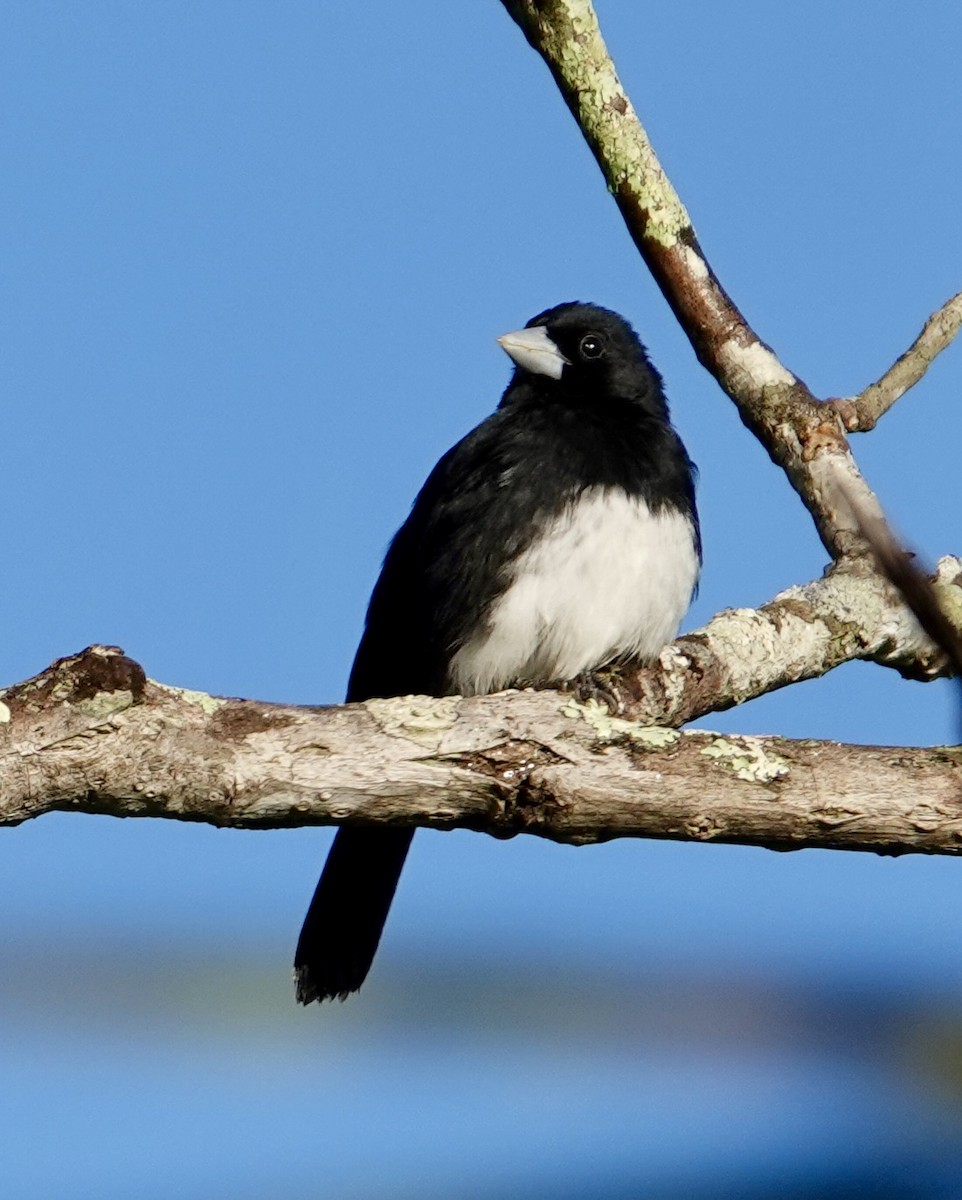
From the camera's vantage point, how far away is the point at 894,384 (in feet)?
13.9

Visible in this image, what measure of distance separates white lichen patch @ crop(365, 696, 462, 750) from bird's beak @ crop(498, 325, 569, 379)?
8.98 ft

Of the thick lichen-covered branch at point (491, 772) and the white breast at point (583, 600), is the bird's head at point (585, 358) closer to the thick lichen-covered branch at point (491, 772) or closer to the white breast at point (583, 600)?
the white breast at point (583, 600)

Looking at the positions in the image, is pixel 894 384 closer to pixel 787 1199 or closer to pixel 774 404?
pixel 774 404

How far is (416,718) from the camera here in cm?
261

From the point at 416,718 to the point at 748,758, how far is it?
604 millimetres

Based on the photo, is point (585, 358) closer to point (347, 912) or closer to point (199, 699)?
point (347, 912)

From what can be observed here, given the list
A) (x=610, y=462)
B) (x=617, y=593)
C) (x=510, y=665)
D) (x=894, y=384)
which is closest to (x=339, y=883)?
(x=510, y=665)

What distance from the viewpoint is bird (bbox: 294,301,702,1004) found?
4383 millimetres

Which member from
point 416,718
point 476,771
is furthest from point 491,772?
point 416,718

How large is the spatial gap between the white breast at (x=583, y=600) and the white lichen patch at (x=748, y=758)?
160 cm

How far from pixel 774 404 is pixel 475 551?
1011mm

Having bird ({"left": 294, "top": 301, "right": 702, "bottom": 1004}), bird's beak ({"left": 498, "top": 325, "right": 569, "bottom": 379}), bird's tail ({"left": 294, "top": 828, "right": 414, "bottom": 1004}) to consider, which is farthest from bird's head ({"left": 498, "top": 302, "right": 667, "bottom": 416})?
bird's tail ({"left": 294, "top": 828, "right": 414, "bottom": 1004})

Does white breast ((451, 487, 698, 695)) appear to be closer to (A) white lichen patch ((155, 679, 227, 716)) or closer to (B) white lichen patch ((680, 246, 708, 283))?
(B) white lichen patch ((680, 246, 708, 283))

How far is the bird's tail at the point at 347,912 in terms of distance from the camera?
428 cm
